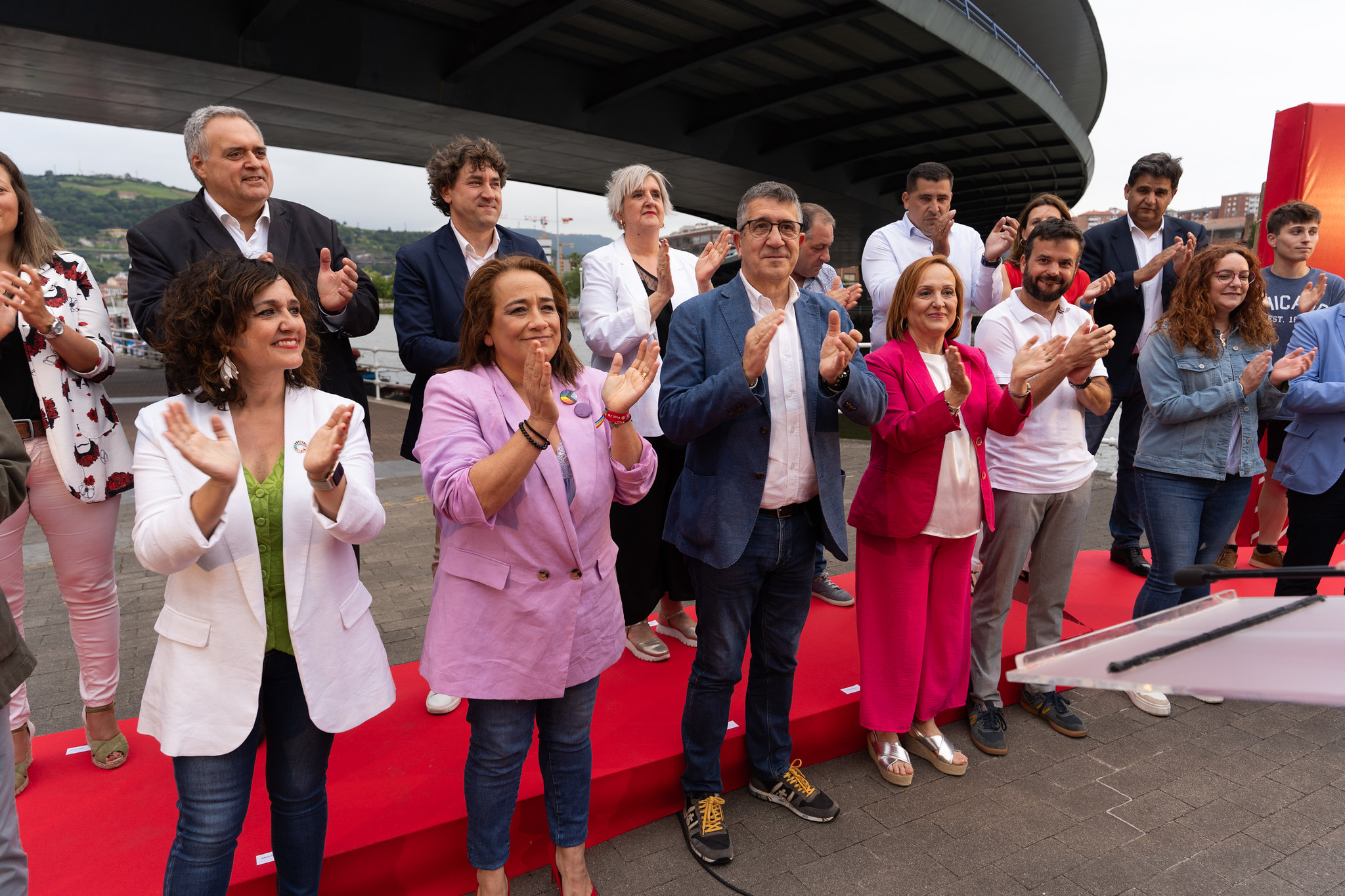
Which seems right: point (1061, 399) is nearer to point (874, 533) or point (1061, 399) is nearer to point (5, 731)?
point (874, 533)

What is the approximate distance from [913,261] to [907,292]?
53.8 inches

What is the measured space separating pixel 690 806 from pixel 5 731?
1878 millimetres

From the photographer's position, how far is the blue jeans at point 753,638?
2.45 metres

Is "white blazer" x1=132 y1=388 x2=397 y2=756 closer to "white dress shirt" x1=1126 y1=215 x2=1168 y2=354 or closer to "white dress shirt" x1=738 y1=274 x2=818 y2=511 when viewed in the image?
"white dress shirt" x1=738 y1=274 x2=818 y2=511

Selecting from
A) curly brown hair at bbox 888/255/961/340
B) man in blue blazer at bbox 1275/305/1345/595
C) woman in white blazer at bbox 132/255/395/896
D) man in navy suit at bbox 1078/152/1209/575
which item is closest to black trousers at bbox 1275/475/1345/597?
man in blue blazer at bbox 1275/305/1345/595

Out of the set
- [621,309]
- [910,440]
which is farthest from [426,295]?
[910,440]

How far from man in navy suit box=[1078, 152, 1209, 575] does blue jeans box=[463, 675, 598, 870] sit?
3.34m

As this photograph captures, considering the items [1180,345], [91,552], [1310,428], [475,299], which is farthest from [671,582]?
[1310,428]

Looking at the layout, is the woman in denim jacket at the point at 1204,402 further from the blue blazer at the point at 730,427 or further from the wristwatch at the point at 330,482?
the wristwatch at the point at 330,482

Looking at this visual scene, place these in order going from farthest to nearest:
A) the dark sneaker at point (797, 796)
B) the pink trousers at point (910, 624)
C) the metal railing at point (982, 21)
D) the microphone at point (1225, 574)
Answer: the metal railing at point (982, 21)
the pink trousers at point (910, 624)
the dark sneaker at point (797, 796)
the microphone at point (1225, 574)

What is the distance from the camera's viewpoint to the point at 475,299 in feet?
6.69

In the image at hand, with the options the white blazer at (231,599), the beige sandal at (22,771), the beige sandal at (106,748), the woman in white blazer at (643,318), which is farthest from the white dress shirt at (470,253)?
the beige sandal at (22,771)

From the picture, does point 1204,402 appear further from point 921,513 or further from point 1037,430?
point 921,513

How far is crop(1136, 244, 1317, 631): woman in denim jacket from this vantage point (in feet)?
10.7
